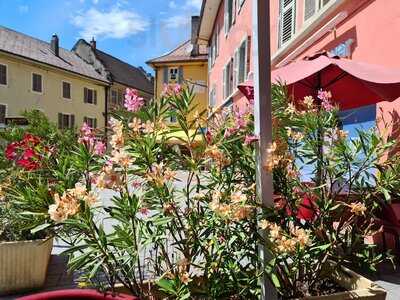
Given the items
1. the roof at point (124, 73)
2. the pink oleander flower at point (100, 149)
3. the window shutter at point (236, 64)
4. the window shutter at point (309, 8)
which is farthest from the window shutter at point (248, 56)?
the roof at point (124, 73)

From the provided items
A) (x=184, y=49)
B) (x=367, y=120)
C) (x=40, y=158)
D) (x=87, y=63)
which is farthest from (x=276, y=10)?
(x=87, y=63)

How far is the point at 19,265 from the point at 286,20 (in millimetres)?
8457

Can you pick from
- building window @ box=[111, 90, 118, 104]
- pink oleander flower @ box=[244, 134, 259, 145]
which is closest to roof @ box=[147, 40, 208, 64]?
building window @ box=[111, 90, 118, 104]

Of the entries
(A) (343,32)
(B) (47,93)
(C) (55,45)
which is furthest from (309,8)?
(C) (55,45)

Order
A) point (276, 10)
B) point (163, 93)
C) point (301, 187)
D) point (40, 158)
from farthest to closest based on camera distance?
point (276, 10) → point (40, 158) → point (301, 187) → point (163, 93)

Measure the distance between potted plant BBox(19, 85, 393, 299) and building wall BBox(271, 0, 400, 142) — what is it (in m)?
2.37

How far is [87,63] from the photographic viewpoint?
158 ft

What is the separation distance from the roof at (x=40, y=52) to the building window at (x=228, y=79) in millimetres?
18528

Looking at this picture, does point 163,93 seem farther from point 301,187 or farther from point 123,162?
point 301,187

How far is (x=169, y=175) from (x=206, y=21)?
2573 cm

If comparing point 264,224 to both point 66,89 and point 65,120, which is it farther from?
point 66,89

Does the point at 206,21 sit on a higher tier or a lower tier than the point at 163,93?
higher

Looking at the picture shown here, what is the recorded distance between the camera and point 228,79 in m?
20.3

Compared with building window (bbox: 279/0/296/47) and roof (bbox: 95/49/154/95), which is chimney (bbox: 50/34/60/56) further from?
building window (bbox: 279/0/296/47)
